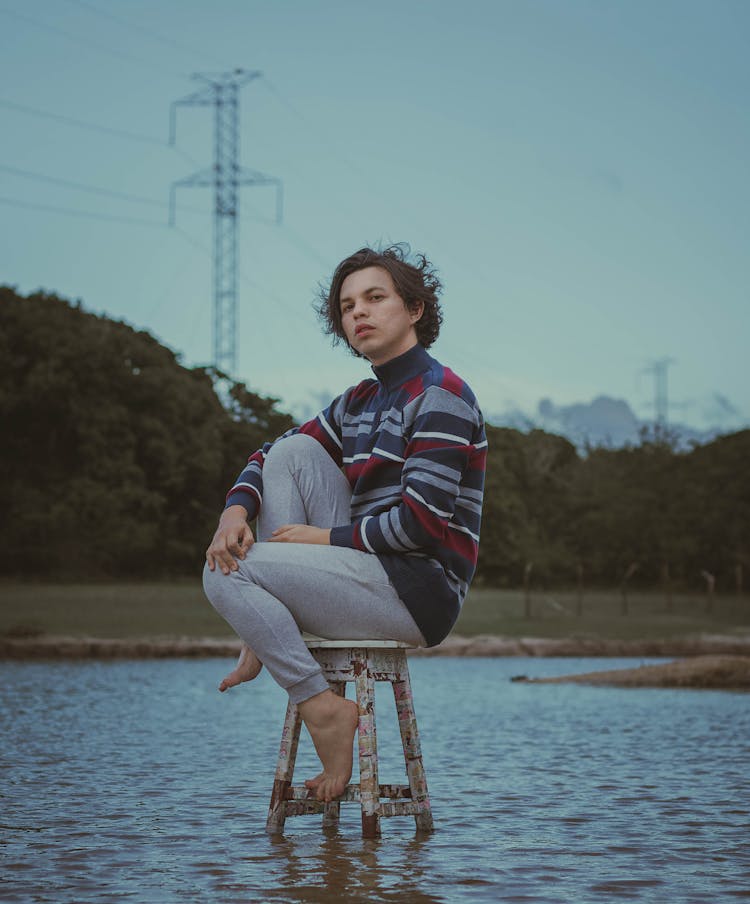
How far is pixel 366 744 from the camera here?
3613mm

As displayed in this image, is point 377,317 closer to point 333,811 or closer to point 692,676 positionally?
point 333,811

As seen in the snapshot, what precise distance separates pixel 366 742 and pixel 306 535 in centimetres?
57

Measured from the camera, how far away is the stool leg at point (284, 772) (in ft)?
12.6

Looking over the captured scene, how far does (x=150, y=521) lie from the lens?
35.2 meters

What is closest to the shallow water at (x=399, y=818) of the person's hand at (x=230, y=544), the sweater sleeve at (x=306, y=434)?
the person's hand at (x=230, y=544)

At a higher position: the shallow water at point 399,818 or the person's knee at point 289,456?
the person's knee at point 289,456

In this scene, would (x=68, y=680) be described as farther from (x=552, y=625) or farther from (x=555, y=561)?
(x=555, y=561)

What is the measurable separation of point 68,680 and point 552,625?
1162 centimetres

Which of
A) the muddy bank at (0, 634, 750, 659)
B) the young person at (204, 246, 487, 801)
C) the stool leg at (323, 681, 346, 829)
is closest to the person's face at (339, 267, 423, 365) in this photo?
the young person at (204, 246, 487, 801)

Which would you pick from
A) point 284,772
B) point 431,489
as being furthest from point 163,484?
point 431,489

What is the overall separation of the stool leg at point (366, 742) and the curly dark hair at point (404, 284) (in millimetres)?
995

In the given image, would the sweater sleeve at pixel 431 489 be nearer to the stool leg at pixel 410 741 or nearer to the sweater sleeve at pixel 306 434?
the sweater sleeve at pixel 306 434

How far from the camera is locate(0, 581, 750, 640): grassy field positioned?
1850 centimetres

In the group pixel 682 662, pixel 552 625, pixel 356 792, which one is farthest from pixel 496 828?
pixel 552 625
